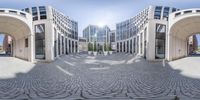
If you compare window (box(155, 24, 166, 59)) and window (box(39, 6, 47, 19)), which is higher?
window (box(39, 6, 47, 19))

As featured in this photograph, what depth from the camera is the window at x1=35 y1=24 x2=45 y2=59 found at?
20.3 m

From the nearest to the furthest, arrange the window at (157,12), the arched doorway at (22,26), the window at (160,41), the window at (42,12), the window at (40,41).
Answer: the arched doorway at (22,26), the window at (42,12), the window at (40,41), the window at (157,12), the window at (160,41)

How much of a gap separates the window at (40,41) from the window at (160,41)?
1404 cm

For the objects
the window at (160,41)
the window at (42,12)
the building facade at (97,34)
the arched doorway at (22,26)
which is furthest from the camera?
the building facade at (97,34)

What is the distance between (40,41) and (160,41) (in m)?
14.9

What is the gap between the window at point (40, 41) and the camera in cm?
2034

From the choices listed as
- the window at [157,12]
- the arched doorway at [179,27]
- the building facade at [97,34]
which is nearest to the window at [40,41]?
the window at [157,12]

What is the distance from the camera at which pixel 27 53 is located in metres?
22.3

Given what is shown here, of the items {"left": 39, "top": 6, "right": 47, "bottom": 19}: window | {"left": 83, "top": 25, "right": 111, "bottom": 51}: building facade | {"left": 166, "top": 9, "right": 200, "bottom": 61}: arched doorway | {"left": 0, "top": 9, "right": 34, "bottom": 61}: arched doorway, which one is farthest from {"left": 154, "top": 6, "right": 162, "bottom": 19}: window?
{"left": 83, "top": 25, "right": 111, "bottom": 51}: building facade

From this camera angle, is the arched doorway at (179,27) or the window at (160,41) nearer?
the arched doorway at (179,27)

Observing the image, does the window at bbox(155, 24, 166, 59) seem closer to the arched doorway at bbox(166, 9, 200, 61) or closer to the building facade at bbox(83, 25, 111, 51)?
the arched doorway at bbox(166, 9, 200, 61)

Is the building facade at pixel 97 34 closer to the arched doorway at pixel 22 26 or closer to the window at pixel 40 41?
the arched doorway at pixel 22 26

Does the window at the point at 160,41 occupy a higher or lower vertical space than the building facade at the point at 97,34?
lower

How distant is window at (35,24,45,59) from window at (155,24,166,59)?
14.0 meters
